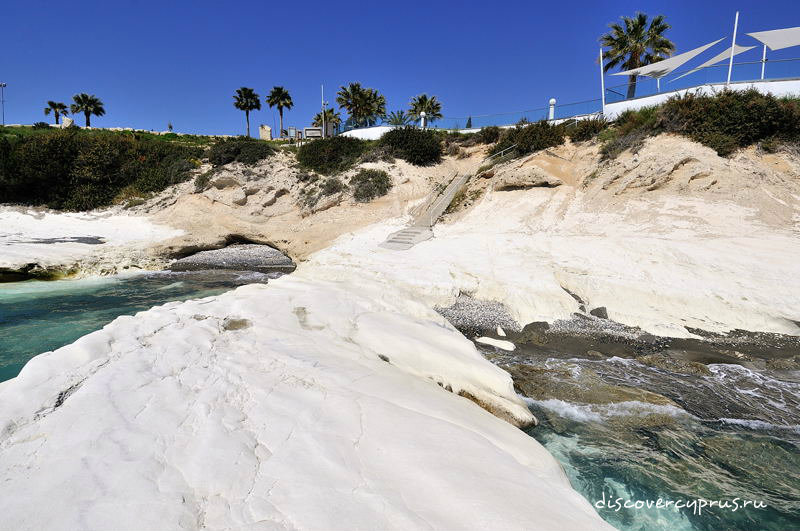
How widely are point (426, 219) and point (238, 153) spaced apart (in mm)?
14519

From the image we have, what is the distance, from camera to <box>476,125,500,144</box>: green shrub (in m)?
25.5

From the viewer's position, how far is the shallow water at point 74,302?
793 centimetres

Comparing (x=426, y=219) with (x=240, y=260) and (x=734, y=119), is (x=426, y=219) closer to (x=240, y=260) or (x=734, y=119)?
(x=240, y=260)

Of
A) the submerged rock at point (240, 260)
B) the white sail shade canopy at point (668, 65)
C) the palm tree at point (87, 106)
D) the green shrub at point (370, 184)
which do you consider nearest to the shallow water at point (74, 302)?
the submerged rock at point (240, 260)

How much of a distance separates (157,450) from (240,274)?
49.8ft

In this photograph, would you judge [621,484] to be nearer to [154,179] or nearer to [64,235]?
[64,235]

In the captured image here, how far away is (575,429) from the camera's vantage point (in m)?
5.26

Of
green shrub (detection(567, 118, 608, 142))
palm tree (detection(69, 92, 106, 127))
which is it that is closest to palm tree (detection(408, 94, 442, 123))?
green shrub (detection(567, 118, 608, 142))

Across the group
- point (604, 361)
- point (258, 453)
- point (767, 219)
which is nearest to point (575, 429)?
point (604, 361)

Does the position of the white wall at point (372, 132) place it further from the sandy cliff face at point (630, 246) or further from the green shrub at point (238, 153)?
the sandy cliff face at point (630, 246)

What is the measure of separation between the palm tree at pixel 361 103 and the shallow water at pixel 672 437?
3523 centimetres

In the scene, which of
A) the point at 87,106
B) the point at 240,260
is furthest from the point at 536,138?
the point at 87,106

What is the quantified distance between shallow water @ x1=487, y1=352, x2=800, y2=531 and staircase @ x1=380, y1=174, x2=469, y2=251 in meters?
8.70

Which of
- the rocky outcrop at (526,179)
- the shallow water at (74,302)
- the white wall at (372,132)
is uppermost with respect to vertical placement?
the white wall at (372,132)
